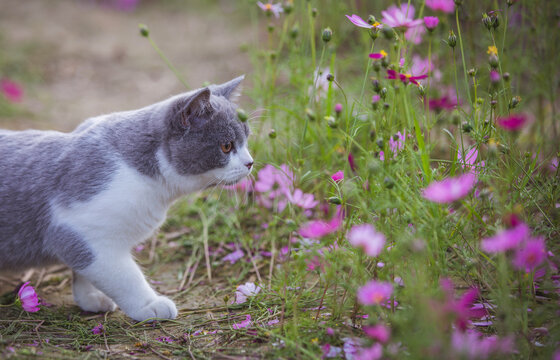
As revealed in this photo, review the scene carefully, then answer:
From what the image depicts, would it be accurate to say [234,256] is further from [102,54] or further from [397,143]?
[102,54]

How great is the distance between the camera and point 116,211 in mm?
1526

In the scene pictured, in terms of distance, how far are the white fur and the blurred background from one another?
1.91 m

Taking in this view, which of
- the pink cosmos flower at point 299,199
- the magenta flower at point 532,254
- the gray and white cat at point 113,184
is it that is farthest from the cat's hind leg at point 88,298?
the magenta flower at point 532,254

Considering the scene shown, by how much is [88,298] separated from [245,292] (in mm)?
617

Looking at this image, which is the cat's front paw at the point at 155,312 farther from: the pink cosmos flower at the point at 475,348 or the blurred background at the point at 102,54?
the blurred background at the point at 102,54

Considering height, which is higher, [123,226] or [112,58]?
[123,226]

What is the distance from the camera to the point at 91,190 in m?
1.54

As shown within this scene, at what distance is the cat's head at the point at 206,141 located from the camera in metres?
1.59

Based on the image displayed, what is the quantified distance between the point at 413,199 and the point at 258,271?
0.85 meters

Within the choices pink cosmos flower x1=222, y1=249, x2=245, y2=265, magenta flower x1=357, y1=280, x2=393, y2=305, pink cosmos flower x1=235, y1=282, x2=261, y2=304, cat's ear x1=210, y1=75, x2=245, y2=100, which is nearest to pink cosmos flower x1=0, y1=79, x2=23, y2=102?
cat's ear x1=210, y1=75, x2=245, y2=100

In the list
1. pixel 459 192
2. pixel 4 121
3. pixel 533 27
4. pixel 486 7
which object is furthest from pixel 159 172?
pixel 4 121

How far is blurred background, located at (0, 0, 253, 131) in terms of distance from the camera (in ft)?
12.0

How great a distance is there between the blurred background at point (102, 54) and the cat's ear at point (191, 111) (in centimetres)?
196

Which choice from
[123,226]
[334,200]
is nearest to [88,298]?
[123,226]
